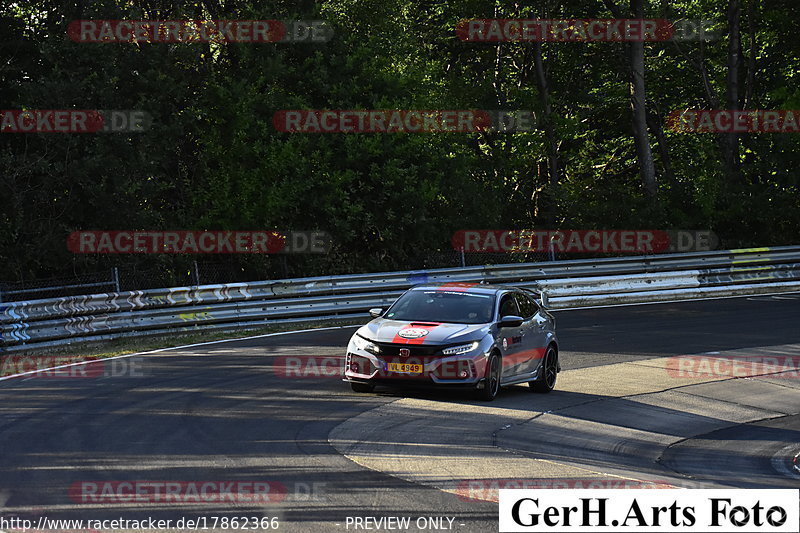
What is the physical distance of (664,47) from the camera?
123 feet

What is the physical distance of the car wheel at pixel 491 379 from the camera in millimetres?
14047

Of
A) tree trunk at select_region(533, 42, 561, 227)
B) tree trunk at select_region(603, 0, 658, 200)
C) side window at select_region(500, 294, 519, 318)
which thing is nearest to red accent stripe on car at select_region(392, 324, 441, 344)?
side window at select_region(500, 294, 519, 318)

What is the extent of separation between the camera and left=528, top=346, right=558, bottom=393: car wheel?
15438 millimetres

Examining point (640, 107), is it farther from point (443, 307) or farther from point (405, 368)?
point (405, 368)

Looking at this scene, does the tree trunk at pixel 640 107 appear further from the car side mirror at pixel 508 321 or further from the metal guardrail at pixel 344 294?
the car side mirror at pixel 508 321

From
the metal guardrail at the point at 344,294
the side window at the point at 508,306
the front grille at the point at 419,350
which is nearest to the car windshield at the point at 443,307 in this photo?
the side window at the point at 508,306

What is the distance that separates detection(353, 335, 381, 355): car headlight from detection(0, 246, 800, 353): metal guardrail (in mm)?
7647

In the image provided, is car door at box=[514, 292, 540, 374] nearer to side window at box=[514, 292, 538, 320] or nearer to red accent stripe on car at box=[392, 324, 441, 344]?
side window at box=[514, 292, 538, 320]

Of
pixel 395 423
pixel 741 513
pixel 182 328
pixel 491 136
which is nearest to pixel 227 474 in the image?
pixel 395 423

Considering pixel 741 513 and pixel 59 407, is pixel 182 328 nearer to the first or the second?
pixel 59 407

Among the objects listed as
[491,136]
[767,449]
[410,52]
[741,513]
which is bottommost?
[767,449]

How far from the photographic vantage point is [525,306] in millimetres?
16062

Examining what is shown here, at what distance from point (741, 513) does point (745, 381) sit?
33.5 ft

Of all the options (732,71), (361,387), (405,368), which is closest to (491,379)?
(405,368)
